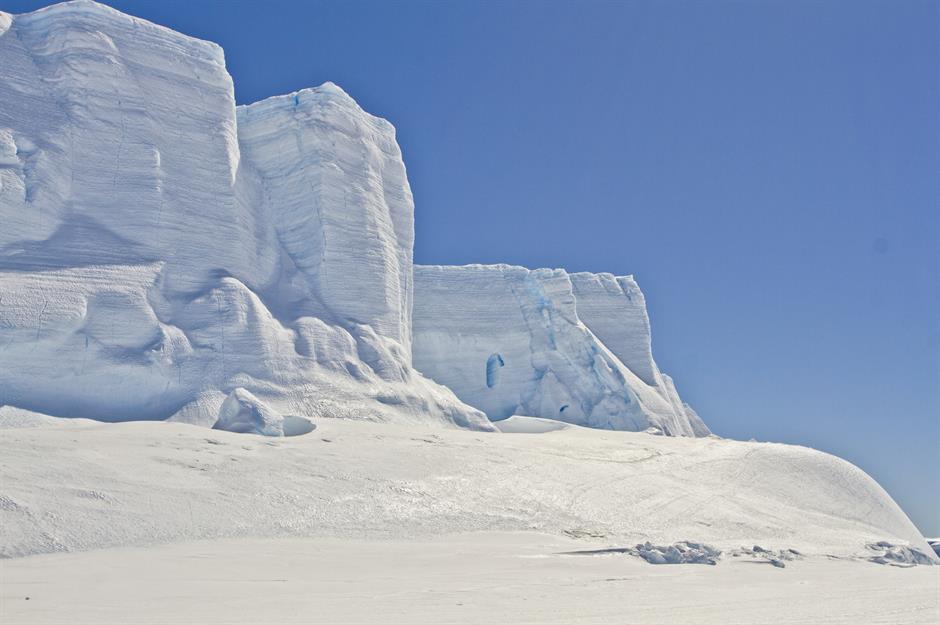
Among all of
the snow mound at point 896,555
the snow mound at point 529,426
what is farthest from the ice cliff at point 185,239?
the snow mound at point 896,555

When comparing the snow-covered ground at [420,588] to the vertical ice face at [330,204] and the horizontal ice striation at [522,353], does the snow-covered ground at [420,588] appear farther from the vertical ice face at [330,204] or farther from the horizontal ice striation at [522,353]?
the horizontal ice striation at [522,353]

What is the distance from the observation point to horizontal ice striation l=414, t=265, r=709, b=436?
43.1 metres

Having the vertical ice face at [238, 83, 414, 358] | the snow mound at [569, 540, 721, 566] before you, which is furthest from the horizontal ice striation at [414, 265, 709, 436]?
the snow mound at [569, 540, 721, 566]

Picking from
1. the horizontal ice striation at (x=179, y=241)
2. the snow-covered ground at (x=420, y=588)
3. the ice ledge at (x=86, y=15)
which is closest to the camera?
the snow-covered ground at (x=420, y=588)

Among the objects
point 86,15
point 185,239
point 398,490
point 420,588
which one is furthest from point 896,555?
point 86,15

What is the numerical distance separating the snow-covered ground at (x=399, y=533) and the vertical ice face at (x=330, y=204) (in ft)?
25.7

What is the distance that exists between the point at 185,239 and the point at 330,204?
21.6ft

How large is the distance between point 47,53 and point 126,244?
7060 millimetres

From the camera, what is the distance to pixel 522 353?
44.8 m

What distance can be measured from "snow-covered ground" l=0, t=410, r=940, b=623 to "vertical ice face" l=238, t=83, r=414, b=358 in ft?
25.7

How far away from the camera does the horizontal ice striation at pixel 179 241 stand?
2380cm

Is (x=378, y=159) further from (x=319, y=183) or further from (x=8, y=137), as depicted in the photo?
(x=8, y=137)

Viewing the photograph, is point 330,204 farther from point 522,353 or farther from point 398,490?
point 398,490

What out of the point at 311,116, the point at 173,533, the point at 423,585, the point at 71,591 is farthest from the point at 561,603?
the point at 311,116
